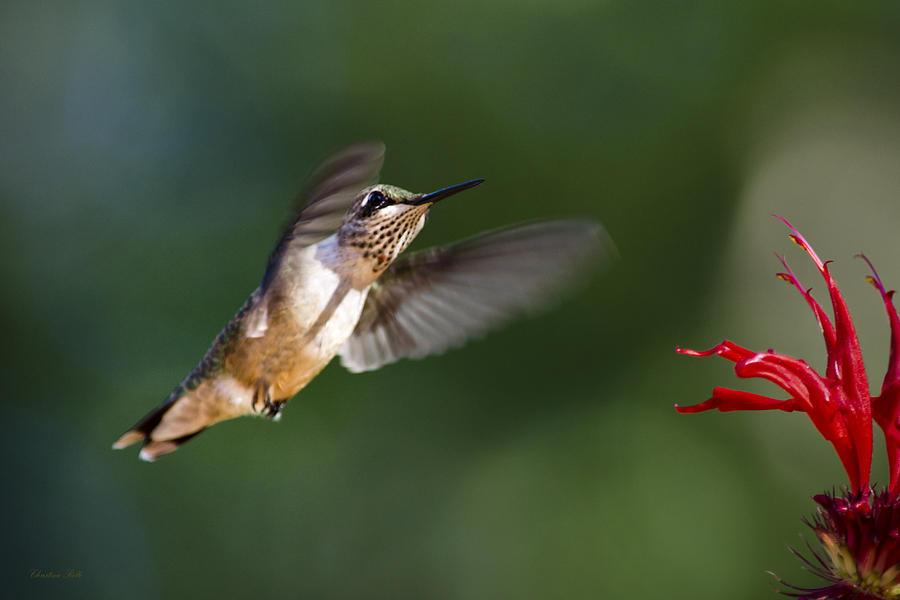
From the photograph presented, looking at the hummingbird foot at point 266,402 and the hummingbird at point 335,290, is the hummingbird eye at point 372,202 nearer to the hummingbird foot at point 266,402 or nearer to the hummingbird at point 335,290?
the hummingbird at point 335,290

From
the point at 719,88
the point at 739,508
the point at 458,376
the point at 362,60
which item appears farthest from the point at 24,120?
the point at 739,508

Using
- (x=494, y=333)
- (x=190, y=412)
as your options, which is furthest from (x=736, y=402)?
(x=494, y=333)

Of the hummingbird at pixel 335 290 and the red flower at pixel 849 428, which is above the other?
the hummingbird at pixel 335 290

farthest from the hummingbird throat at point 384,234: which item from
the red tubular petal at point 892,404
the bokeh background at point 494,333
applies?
the bokeh background at point 494,333

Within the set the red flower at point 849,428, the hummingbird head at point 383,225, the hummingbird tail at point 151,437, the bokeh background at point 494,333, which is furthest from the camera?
the bokeh background at point 494,333

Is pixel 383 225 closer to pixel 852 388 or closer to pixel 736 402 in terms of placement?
pixel 736 402

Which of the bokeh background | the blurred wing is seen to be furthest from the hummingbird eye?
the bokeh background

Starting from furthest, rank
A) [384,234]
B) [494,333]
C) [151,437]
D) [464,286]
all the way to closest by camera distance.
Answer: [494,333] → [464,286] → [151,437] → [384,234]
